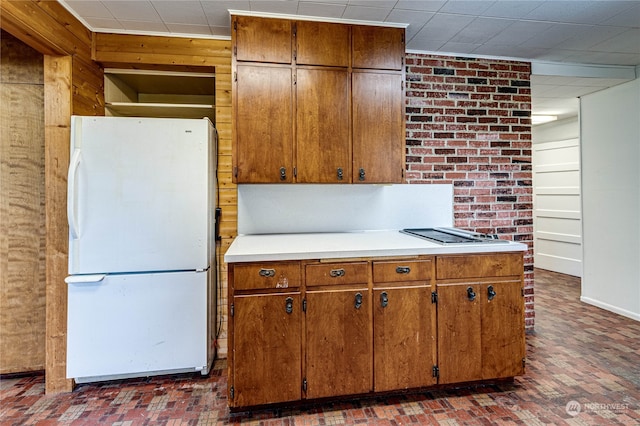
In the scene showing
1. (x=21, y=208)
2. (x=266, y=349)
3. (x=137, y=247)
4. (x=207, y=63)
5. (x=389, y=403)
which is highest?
(x=207, y=63)

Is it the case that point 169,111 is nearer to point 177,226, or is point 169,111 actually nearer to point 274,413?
point 177,226

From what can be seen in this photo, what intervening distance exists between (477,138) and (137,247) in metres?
2.78

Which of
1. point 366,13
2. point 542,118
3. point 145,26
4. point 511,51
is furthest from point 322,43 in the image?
point 542,118

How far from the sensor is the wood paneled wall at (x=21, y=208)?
2.20 m

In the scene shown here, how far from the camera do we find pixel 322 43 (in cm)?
220

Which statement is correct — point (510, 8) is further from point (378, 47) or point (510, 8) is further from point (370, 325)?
point (370, 325)

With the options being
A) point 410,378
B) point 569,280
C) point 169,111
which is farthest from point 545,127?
point 169,111

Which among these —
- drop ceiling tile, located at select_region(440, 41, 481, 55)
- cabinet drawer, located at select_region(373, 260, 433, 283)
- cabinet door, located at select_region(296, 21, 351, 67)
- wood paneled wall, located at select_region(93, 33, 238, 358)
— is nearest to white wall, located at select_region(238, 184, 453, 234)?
wood paneled wall, located at select_region(93, 33, 238, 358)

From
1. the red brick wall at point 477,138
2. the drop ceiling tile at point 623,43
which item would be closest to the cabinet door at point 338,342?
the red brick wall at point 477,138

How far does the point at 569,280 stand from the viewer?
181 inches

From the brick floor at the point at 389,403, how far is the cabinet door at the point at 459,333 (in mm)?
172

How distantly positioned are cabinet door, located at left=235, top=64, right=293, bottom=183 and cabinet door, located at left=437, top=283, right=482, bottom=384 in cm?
125

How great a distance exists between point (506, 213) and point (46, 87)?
3.57 meters

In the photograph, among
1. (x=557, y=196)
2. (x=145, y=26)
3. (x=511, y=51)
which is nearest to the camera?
(x=145, y=26)
